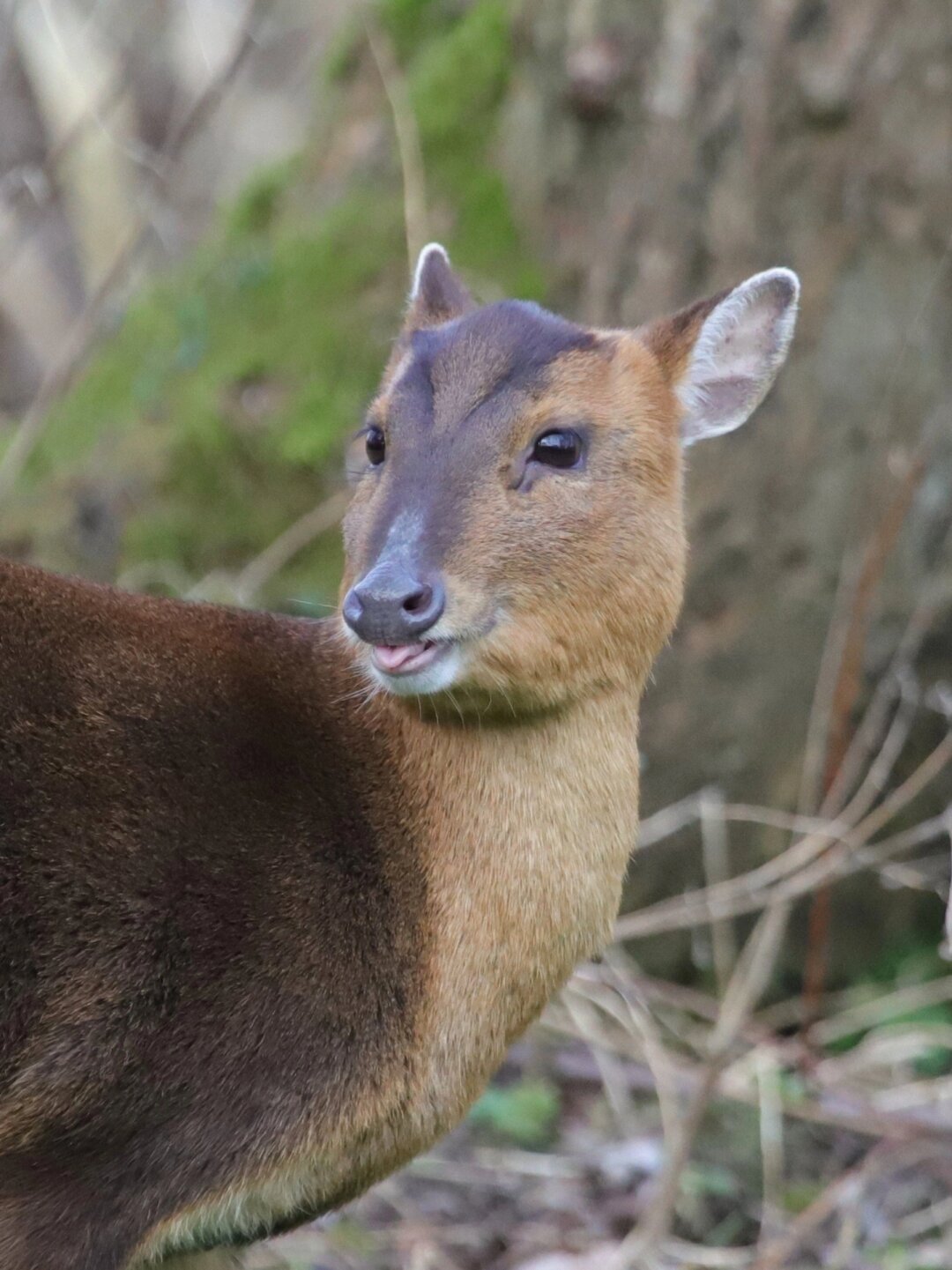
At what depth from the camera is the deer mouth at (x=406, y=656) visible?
10.1 ft

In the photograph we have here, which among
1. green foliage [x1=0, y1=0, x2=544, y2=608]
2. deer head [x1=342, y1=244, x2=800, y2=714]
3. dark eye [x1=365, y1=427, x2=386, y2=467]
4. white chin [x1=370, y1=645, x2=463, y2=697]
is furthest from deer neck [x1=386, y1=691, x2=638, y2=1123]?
green foliage [x1=0, y1=0, x2=544, y2=608]

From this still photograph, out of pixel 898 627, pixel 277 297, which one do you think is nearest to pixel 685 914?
pixel 898 627

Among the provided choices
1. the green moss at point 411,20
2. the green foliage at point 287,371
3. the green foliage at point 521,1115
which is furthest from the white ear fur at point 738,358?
the green moss at point 411,20

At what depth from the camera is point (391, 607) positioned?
9.91ft

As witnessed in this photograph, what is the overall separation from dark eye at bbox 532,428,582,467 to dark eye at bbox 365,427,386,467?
1.15 ft

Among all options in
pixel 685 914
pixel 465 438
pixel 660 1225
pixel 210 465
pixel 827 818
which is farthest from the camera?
pixel 210 465

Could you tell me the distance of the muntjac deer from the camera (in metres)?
3.00

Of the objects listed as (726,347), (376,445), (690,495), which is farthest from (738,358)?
(690,495)

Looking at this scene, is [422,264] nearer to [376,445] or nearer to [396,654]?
[376,445]

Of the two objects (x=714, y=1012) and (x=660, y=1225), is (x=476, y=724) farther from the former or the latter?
(x=714, y=1012)

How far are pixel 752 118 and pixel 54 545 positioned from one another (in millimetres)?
2989

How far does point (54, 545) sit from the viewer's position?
21.1 feet

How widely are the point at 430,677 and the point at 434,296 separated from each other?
1.28 metres

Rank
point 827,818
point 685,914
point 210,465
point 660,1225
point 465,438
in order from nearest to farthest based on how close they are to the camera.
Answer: point 465,438
point 660,1225
point 827,818
point 685,914
point 210,465
